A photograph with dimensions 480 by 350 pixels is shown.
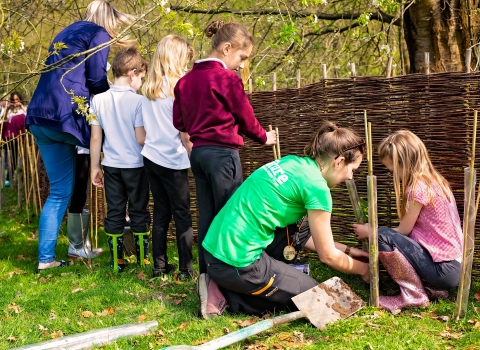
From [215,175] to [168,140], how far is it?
62 centimetres

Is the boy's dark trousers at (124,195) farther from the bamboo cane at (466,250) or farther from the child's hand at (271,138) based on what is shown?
the bamboo cane at (466,250)

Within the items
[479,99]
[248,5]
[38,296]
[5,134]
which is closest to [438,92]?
[479,99]

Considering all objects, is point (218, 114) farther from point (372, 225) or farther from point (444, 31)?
point (444, 31)

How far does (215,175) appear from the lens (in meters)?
3.92

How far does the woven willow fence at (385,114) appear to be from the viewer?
3973mm

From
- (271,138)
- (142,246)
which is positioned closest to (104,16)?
(271,138)

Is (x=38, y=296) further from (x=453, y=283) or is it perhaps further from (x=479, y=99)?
(x=479, y=99)

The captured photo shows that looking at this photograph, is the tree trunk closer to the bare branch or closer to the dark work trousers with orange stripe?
the bare branch

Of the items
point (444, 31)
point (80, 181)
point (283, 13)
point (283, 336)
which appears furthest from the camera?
point (283, 13)

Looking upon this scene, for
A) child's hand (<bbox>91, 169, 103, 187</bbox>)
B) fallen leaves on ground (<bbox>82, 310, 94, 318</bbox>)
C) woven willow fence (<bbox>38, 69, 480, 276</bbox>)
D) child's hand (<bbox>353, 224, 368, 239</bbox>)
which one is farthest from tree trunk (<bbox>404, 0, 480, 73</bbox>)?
fallen leaves on ground (<bbox>82, 310, 94, 318</bbox>)

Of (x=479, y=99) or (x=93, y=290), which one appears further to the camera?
(x=93, y=290)

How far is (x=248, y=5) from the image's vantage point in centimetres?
834

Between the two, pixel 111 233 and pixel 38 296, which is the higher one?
pixel 111 233

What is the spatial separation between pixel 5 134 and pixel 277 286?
7.74 m
